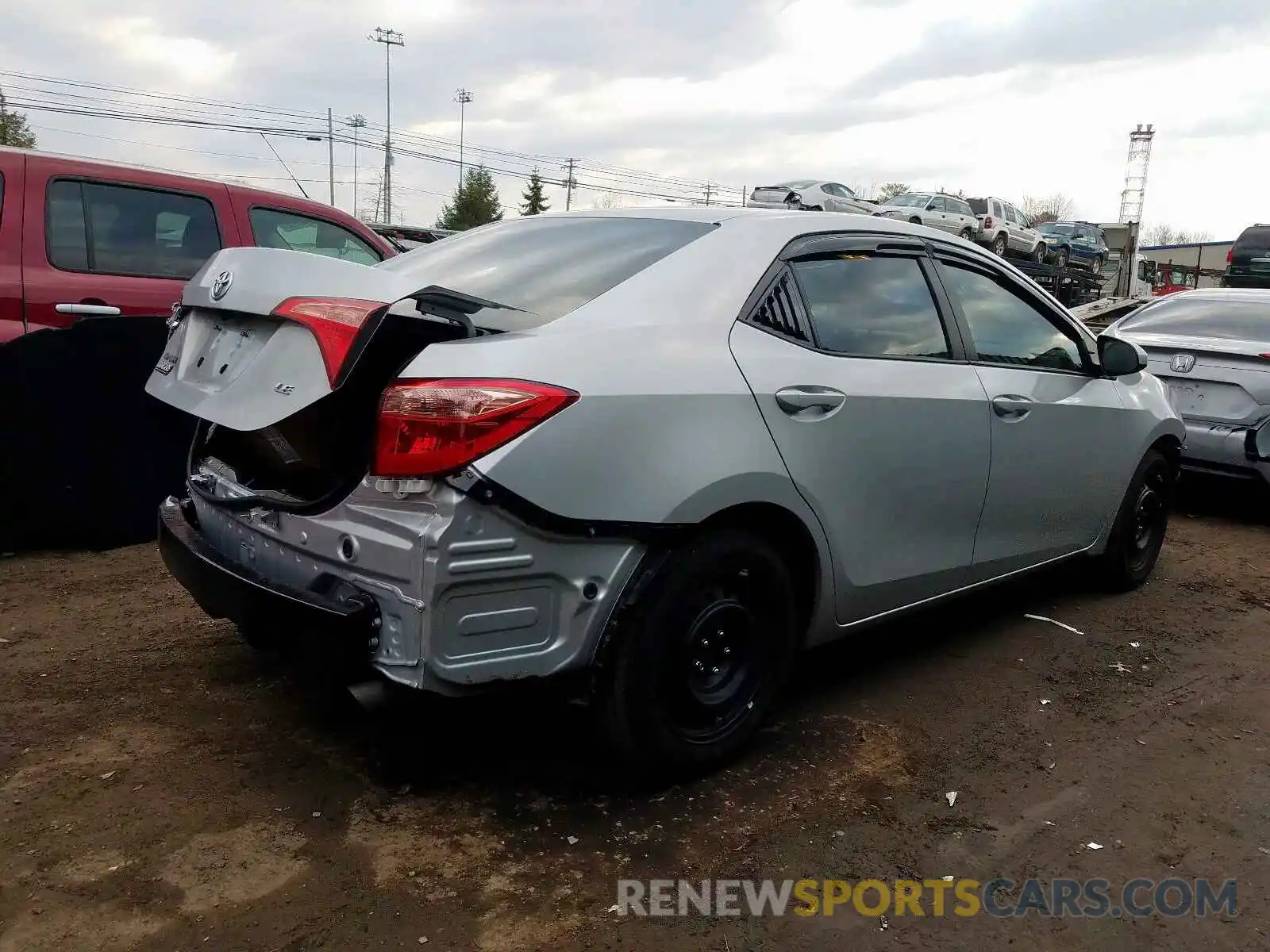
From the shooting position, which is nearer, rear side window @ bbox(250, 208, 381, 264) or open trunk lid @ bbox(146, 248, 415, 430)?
open trunk lid @ bbox(146, 248, 415, 430)

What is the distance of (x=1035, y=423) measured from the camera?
3.95m

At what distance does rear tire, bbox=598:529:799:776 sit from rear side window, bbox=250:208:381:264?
381cm

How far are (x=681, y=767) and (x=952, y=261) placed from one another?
7.30 feet

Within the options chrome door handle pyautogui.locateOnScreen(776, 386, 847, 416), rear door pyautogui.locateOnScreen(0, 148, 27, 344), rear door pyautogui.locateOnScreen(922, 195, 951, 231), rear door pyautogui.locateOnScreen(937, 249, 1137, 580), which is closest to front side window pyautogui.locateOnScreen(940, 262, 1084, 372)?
rear door pyautogui.locateOnScreen(937, 249, 1137, 580)

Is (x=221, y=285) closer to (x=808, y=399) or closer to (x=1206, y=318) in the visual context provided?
(x=808, y=399)

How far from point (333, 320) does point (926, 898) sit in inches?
79.5

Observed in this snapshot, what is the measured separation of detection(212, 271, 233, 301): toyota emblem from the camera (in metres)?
2.72

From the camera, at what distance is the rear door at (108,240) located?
4953 millimetres

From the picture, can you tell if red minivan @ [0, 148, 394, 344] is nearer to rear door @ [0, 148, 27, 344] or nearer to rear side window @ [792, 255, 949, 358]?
rear door @ [0, 148, 27, 344]

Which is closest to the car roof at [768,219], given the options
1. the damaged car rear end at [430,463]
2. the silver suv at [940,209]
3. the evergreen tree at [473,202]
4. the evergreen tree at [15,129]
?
the damaged car rear end at [430,463]

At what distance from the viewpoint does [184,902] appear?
232 centimetres

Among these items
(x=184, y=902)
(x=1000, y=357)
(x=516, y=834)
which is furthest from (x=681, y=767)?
(x=1000, y=357)

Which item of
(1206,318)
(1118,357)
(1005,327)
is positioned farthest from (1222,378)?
(1005,327)

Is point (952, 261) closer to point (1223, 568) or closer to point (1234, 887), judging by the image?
point (1234, 887)
